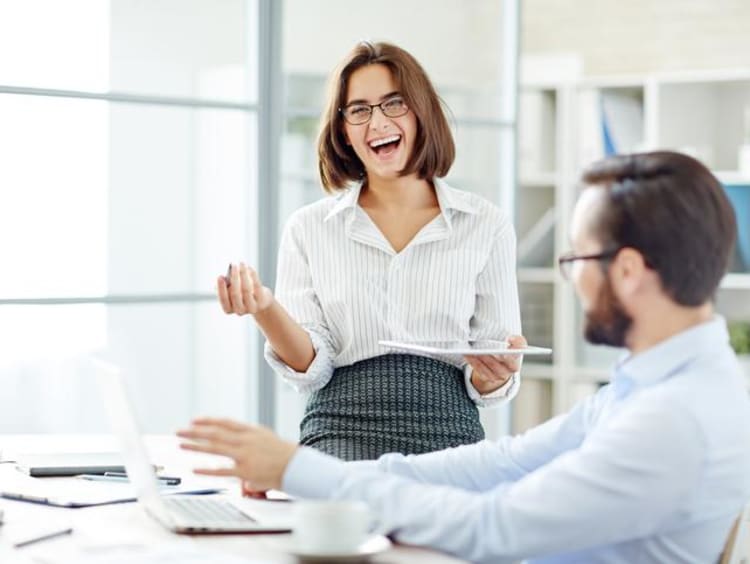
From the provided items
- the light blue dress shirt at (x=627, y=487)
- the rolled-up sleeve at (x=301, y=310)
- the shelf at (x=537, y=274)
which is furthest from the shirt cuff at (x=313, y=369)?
the shelf at (x=537, y=274)

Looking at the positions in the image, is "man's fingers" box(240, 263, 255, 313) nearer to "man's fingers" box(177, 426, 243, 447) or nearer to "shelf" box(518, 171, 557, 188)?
"man's fingers" box(177, 426, 243, 447)

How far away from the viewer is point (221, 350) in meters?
4.30

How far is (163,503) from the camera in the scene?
1957mm

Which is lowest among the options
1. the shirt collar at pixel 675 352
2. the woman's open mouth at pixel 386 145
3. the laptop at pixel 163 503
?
the laptop at pixel 163 503

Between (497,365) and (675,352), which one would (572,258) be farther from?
(497,365)

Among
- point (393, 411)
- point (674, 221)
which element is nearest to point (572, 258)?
point (674, 221)

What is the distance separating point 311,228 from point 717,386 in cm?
125

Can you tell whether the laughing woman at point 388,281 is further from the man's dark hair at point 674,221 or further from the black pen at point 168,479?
the man's dark hair at point 674,221

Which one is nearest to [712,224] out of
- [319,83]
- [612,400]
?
[612,400]

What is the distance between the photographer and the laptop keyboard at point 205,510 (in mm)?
1943

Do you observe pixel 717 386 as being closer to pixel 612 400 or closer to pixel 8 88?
pixel 612 400

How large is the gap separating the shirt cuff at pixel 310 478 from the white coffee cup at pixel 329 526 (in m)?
0.22

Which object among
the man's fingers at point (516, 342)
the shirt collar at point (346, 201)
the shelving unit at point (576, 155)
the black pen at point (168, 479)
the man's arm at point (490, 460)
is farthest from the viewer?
the shelving unit at point (576, 155)

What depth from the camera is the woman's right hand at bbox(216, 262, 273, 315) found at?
2346mm
